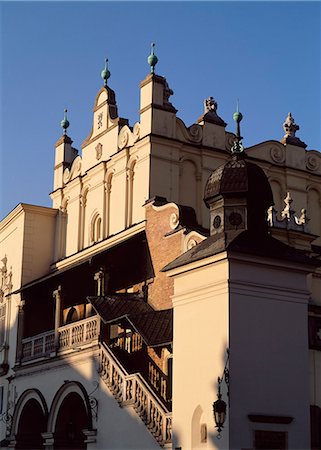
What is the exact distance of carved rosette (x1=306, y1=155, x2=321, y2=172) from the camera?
36312 mm

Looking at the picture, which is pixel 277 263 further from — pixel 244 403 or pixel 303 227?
pixel 303 227

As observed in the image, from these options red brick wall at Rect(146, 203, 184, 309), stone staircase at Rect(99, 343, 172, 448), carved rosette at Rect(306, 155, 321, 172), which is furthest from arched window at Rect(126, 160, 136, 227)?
stone staircase at Rect(99, 343, 172, 448)

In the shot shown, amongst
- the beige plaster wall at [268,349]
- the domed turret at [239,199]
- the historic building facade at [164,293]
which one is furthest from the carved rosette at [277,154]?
the beige plaster wall at [268,349]

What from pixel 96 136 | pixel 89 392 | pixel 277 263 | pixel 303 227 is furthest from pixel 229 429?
pixel 96 136

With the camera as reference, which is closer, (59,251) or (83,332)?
(83,332)

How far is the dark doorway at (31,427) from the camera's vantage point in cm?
3181

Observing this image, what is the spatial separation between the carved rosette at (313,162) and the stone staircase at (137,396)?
14708 mm

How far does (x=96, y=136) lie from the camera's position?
35875 millimetres

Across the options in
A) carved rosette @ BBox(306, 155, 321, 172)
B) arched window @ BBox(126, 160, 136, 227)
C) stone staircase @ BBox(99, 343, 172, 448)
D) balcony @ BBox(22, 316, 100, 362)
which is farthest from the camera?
carved rosette @ BBox(306, 155, 321, 172)

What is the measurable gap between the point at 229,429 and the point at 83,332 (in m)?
9.99

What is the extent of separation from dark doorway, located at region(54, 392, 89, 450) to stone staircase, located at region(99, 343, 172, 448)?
11.2ft

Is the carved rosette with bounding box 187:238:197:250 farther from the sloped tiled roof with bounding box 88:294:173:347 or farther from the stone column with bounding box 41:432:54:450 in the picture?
the stone column with bounding box 41:432:54:450

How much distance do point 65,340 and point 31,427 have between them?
18.4 feet


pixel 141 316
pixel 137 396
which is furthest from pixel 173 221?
pixel 137 396
